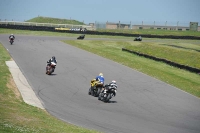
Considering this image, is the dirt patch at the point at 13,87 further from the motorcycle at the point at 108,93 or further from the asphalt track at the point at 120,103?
the motorcycle at the point at 108,93

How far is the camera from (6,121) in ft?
40.2

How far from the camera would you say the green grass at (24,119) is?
37.8 ft

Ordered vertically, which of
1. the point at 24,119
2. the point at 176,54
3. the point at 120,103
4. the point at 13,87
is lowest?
the point at 176,54

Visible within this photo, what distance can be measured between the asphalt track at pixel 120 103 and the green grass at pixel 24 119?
0.96m

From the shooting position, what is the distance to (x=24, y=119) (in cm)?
1343

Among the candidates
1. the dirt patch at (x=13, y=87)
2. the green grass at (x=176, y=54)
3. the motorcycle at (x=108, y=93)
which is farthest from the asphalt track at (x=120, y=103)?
the green grass at (x=176, y=54)

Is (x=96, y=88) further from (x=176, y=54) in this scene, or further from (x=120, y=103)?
(x=176, y=54)

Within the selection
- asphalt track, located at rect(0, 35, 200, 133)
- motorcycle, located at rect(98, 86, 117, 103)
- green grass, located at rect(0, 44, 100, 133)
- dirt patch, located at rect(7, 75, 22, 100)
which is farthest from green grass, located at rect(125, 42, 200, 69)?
green grass, located at rect(0, 44, 100, 133)

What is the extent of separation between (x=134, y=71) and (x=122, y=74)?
2324mm

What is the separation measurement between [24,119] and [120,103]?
22.6 feet

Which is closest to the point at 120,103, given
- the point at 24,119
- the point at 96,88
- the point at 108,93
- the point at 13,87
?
the point at 108,93

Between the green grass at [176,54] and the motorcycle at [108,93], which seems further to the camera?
the green grass at [176,54]

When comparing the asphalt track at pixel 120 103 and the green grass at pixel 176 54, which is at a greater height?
the asphalt track at pixel 120 103

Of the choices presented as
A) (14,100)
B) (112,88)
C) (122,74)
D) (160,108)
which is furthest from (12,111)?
(122,74)
